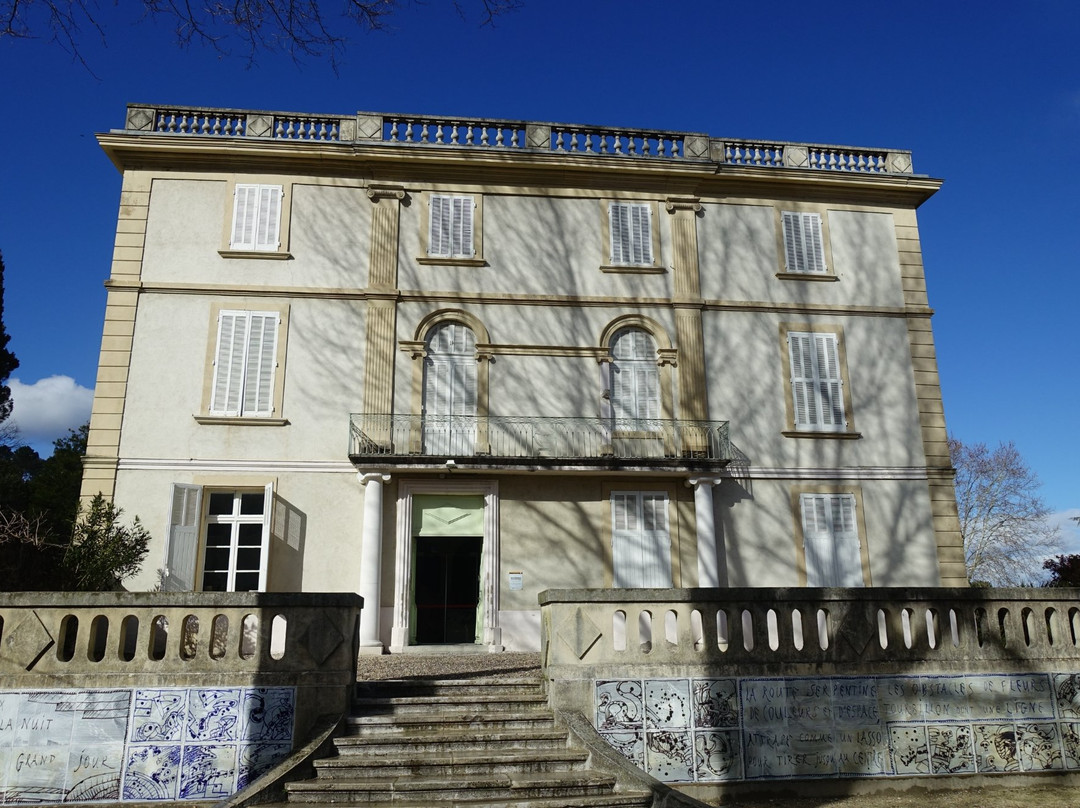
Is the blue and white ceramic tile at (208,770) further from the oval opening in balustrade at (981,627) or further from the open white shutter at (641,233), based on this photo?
the open white shutter at (641,233)

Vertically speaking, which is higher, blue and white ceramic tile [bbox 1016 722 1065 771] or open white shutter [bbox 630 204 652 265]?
open white shutter [bbox 630 204 652 265]

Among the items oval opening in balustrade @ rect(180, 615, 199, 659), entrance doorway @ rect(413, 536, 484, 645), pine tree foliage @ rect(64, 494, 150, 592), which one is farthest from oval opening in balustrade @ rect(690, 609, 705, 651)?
entrance doorway @ rect(413, 536, 484, 645)

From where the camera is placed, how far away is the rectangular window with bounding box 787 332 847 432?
16.2 meters

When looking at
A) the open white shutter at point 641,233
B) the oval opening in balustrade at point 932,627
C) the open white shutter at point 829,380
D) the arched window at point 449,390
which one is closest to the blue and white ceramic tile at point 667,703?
the oval opening in balustrade at point 932,627

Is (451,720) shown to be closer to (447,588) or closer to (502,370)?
(447,588)

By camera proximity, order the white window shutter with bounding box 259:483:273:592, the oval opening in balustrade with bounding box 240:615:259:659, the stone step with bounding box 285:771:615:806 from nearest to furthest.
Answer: the stone step with bounding box 285:771:615:806 < the oval opening in balustrade with bounding box 240:615:259:659 < the white window shutter with bounding box 259:483:273:592

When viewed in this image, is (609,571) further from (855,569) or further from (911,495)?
(911,495)

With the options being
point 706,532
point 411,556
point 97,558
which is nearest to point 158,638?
point 97,558

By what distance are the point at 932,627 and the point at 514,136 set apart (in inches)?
477

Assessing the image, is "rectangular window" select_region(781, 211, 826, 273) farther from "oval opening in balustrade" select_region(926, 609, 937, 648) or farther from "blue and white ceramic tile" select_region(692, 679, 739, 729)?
"blue and white ceramic tile" select_region(692, 679, 739, 729)

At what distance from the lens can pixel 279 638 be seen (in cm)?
729

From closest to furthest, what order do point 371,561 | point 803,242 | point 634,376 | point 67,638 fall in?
point 67,638 → point 371,561 → point 634,376 → point 803,242

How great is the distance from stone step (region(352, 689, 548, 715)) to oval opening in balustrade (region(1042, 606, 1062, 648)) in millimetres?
5002

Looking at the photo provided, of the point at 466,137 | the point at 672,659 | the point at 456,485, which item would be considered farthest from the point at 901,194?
the point at 672,659
